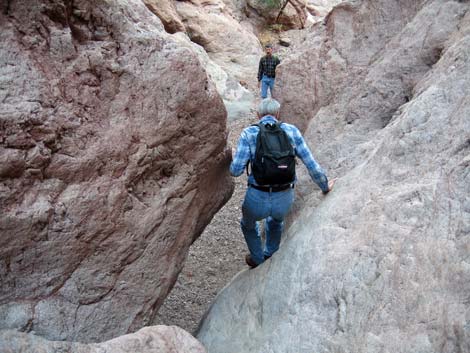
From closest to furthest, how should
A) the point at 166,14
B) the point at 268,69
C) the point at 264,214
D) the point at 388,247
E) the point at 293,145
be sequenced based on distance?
the point at 388,247 → the point at 293,145 → the point at 264,214 → the point at 268,69 → the point at 166,14

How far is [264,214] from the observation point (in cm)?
424

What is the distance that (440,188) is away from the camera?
299 centimetres

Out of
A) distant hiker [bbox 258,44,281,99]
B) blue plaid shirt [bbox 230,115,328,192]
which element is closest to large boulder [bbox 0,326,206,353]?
blue plaid shirt [bbox 230,115,328,192]

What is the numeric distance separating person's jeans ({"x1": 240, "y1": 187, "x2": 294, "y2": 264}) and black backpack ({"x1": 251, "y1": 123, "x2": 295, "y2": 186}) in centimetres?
21

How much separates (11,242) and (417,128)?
120 inches

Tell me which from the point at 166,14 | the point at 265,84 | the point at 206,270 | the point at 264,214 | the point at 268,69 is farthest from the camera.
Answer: the point at 166,14

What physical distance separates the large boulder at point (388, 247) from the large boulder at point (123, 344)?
1.75ft

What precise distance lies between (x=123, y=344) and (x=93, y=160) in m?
1.38

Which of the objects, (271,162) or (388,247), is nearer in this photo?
(388,247)

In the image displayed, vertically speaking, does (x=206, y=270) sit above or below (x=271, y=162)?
below

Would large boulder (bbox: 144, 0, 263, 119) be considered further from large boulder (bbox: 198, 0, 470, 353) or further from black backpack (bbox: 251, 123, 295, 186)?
black backpack (bbox: 251, 123, 295, 186)

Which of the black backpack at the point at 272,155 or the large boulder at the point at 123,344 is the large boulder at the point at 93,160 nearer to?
the large boulder at the point at 123,344

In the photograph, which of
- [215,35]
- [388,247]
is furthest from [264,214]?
[215,35]

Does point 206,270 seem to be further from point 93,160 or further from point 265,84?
point 265,84
